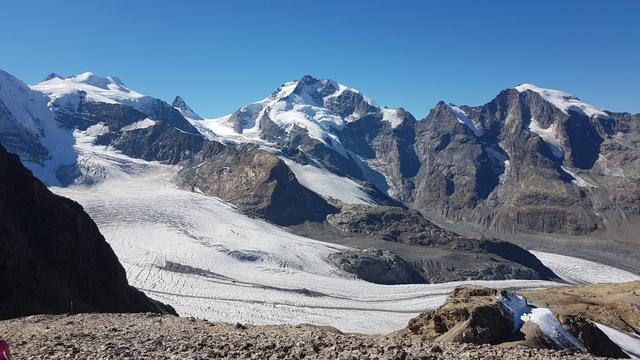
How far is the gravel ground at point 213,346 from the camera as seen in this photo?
1466 centimetres

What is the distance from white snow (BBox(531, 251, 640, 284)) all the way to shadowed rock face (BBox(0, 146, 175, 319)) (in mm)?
155437

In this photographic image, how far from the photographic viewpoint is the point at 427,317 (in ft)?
89.0

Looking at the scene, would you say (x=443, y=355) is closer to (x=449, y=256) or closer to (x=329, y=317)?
(x=329, y=317)

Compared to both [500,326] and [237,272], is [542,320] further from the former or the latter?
[237,272]

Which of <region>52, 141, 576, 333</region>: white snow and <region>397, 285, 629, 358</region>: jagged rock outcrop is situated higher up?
<region>397, 285, 629, 358</region>: jagged rock outcrop

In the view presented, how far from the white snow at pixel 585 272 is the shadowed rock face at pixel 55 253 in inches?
6120

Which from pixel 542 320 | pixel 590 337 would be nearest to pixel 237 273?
pixel 590 337

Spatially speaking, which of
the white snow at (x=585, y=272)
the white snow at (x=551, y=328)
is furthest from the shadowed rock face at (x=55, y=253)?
the white snow at (x=585, y=272)

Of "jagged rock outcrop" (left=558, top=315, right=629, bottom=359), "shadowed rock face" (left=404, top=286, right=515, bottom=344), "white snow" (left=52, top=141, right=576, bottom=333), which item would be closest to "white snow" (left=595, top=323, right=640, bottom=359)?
"jagged rock outcrop" (left=558, top=315, right=629, bottom=359)

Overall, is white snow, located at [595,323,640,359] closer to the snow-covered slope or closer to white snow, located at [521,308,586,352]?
white snow, located at [521,308,586,352]

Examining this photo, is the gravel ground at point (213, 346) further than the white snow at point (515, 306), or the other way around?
the white snow at point (515, 306)

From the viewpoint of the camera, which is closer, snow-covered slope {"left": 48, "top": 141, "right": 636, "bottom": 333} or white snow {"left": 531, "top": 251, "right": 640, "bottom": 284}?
snow-covered slope {"left": 48, "top": 141, "right": 636, "bottom": 333}

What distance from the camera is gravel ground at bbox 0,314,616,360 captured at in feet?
48.1

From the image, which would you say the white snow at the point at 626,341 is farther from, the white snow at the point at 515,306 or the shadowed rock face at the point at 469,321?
the shadowed rock face at the point at 469,321
